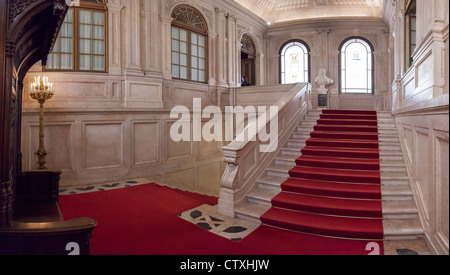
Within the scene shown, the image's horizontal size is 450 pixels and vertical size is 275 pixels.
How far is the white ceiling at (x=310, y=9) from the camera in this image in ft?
40.4

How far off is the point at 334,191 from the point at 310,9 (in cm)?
1119

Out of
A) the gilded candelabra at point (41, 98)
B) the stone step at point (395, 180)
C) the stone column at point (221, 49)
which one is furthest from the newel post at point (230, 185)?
the stone column at point (221, 49)

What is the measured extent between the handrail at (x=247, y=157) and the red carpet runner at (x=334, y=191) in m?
0.53

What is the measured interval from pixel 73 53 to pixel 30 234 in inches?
231

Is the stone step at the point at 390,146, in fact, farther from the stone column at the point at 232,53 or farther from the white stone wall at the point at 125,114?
the stone column at the point at 232,53

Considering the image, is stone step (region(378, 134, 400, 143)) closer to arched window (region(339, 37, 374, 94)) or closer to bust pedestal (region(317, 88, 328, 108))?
bust pedestal (region(317, 88, 328, 108))

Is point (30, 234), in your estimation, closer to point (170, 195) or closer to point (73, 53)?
point (170, 195)

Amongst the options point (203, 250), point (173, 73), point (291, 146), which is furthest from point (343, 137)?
point (173, 73)

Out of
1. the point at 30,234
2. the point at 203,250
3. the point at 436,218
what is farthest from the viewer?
the point at 203,250

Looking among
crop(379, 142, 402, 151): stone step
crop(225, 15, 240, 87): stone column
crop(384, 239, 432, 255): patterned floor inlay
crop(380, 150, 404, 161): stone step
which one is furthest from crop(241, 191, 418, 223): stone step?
crop(225, 15, 240, 87): stone column

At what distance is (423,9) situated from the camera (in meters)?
4.42

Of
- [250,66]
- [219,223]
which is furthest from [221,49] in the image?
[219,223]

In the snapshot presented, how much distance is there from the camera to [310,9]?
508 inches

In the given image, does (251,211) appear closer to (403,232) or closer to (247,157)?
(247,157)
